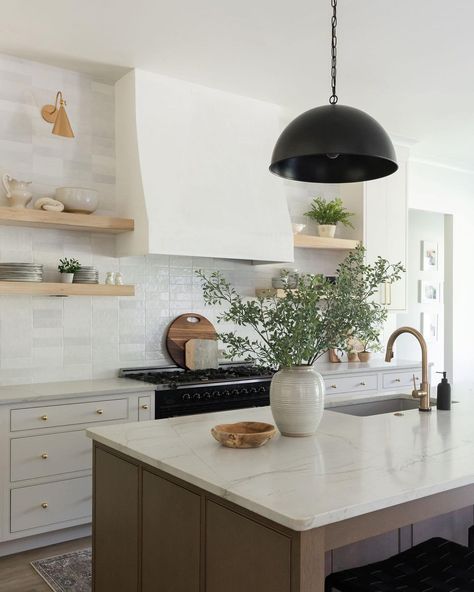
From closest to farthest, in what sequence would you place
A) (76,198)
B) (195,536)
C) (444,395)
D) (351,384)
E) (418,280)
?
(195,536) → (444,395) → (76,198) → (351,384) → (418,280)

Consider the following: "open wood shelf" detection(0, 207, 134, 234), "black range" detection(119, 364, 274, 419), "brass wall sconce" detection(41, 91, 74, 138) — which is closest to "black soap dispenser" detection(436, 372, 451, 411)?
"black range" detection(119, 364, 274, 419)

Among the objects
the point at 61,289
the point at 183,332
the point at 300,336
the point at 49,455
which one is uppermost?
the point at 61,289

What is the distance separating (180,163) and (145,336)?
1318 mm

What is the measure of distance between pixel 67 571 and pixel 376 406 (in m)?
1.90

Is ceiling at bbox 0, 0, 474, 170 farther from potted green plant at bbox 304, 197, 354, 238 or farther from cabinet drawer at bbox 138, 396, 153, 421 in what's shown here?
cabinet drawer at bbox 138, 396, 153, 421

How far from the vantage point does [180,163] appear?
452 cm

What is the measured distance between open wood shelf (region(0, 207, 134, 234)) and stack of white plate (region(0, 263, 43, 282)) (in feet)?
0.92

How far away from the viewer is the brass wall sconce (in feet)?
13.7

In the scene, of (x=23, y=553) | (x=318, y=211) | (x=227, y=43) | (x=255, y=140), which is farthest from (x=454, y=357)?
(x=23, y=553)

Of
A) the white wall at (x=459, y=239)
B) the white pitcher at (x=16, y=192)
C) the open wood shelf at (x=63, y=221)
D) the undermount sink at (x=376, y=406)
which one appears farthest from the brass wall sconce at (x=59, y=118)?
the white wall at (x=459, y=239)

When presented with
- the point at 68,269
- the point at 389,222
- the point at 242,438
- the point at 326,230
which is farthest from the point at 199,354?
the point at 242,438

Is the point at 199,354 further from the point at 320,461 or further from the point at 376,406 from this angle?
the point at 320,461

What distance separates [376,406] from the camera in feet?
10.9

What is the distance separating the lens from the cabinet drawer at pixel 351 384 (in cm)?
503
